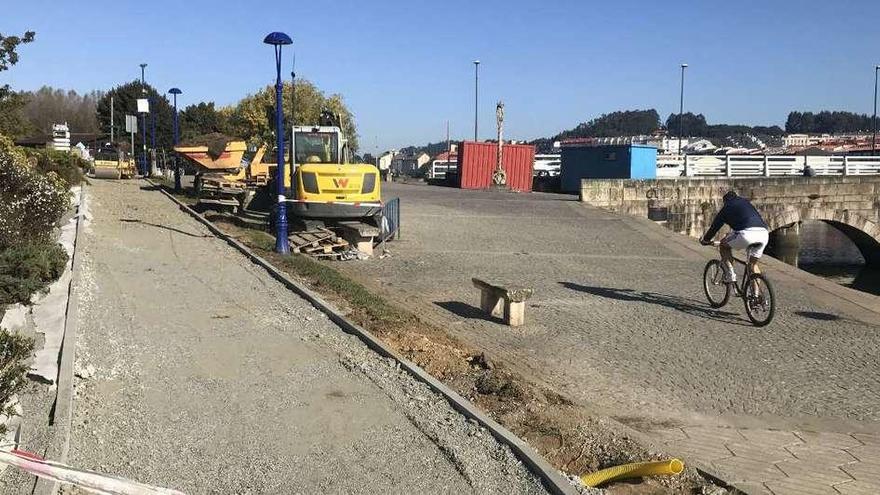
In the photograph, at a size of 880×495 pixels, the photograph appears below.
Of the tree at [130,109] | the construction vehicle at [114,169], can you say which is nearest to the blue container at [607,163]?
the construction vehicle at [114,169]

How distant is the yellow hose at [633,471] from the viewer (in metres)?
4.99

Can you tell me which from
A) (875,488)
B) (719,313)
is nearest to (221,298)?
(719,313)

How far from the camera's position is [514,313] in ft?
32.6

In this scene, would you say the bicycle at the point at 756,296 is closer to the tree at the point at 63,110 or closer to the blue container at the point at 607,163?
the blue container at the point at 607,163

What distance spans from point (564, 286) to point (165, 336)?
6.96 metres

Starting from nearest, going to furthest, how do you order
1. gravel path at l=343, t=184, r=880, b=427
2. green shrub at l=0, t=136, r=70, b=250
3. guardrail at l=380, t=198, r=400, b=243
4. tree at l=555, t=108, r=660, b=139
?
gravel path at l=343, t=184, r=880, b=427
green shrub at l=0, t=136, r=70, b=250
guardrail at l=380, t=198, r=400, b=243
tree at l=555, t=108, r=660, b=139

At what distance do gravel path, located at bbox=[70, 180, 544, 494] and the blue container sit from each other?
26.5m

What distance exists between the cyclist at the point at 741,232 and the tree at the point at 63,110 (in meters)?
95.2

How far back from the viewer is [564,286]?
42.9 feet

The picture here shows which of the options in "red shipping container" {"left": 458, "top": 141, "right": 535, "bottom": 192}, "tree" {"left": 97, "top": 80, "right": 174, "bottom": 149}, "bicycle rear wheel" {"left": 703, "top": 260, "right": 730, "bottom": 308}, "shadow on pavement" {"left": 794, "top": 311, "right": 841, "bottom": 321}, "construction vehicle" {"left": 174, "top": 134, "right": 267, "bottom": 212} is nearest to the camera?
"shadow on pavement" {"left": 794, "top": 311, "right": 841, "bottom": 321}

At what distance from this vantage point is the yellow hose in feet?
16.4

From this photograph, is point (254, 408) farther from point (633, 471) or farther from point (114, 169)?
point (114, 169)

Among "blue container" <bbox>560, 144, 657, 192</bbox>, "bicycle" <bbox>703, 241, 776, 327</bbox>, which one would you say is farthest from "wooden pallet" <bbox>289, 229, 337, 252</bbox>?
"blue container" <bbox>560, 144, 657, 192</bbox>

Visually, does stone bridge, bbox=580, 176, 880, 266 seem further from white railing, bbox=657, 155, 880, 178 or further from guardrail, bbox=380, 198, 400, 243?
guardrail, bbox=380, 198, 400, 243
